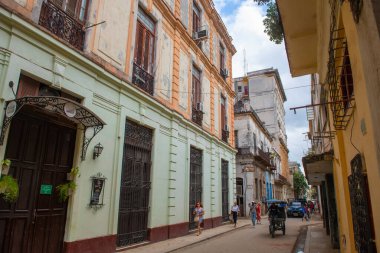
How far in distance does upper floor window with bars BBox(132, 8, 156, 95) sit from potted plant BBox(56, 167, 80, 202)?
4.14 meters

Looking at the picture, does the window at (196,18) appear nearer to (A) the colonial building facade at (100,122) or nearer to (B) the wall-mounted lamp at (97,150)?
(A) the colonial building facade at (100,122)

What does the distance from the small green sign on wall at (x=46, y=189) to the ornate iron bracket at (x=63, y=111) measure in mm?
1023

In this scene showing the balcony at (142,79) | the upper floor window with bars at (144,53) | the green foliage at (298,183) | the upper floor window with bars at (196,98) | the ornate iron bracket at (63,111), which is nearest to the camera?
the ornate iron bracket at (63,111)

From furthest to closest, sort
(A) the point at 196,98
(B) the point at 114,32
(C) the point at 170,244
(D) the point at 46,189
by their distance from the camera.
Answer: (A) the point at 196,98 < (C) the point at 170,244 < (B) the point at 114,32 < (D) the point at 46,189

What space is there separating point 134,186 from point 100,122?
11.2 ft

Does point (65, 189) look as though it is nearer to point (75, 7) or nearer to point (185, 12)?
point (75, 7)

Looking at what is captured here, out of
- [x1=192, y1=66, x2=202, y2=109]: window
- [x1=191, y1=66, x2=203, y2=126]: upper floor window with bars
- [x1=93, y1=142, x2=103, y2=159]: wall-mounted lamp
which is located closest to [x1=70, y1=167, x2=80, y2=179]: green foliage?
[x1=93, y1=142, x2=103, y2=159]: wall-mounted lamp

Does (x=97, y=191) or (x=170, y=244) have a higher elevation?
(x=97, y=191)

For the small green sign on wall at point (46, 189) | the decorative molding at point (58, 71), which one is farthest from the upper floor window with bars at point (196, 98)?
the small green sign on wall at point (46, 189)

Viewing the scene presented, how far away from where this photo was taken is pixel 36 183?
22.1 ft

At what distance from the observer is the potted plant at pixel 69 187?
7.06 meters

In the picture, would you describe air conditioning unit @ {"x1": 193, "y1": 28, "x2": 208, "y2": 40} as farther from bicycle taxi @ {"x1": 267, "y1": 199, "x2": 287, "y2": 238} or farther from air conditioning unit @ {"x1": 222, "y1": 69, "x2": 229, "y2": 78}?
bicycle taxi @ {"x1": 267, "y1": 199, "x2": 287, "y2": 238}

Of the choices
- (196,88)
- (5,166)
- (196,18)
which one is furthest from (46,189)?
(196,18)

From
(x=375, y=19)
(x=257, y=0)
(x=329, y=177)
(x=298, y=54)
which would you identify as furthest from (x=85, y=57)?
(x=329, y=177)
